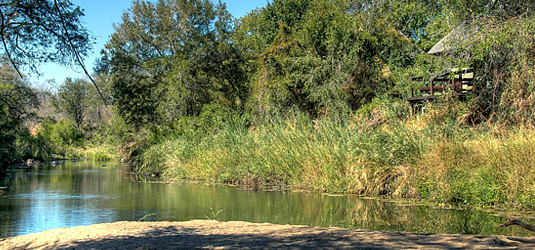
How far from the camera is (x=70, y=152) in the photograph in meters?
43.3

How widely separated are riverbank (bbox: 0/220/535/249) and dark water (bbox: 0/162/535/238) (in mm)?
2023

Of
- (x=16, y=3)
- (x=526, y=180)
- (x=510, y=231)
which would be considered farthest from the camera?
(x=526, y=180)

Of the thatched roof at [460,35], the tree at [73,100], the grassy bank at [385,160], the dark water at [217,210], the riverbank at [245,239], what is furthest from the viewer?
the tree at [73,100]

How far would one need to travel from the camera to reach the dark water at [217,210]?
8938 millimetres

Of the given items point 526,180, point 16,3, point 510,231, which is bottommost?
point 510,231

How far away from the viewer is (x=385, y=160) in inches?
499

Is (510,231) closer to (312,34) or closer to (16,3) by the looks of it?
(16,3)

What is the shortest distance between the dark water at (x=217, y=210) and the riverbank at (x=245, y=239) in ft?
6.64

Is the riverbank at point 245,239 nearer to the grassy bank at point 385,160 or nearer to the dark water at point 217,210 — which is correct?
the dark water at point 217,210

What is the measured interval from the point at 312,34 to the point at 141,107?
41.4 feet

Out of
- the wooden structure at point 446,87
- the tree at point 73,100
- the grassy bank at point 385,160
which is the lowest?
the grassy bank at point 385,160

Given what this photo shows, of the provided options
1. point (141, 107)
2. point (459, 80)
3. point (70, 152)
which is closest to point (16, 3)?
point (459, 80)

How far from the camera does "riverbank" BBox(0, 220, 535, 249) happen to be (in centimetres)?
559

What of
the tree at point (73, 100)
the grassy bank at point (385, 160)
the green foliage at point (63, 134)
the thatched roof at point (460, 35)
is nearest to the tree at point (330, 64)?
the grassy bank at point (385, 160)
